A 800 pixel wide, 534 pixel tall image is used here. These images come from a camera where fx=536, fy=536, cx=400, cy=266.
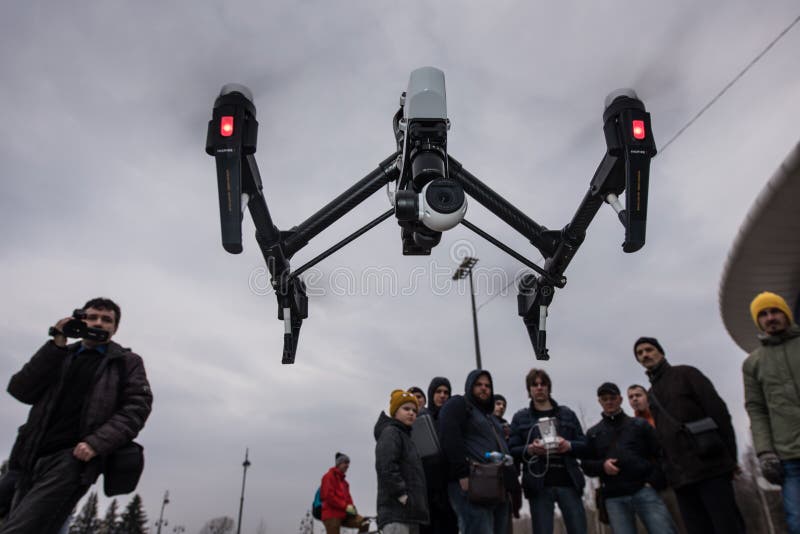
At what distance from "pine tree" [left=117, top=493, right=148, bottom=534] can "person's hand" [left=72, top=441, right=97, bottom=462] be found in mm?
60012

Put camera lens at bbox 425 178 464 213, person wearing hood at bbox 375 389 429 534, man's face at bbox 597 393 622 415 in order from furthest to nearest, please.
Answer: man's face at bbox 597 393 622 415 → person wearing hood at bbox 375 389 429 534 → camera lens at bbox 425 178 464 213

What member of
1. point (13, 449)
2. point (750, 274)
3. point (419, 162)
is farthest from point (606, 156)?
point (750, 274)

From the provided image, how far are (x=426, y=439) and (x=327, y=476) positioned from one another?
9.08ft

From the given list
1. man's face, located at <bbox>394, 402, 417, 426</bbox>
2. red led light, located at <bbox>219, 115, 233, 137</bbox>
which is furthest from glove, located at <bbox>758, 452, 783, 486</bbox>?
red led light, located at <bbox>219, 115, 233, 137</bbox>

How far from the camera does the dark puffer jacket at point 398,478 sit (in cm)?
419

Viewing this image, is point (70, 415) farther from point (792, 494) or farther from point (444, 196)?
point (792, 494)

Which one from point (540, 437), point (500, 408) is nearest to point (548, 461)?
point (540, 437)

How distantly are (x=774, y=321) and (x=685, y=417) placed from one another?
92 centimetres

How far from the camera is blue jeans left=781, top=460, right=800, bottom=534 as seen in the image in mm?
3150

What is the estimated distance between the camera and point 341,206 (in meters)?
3.31

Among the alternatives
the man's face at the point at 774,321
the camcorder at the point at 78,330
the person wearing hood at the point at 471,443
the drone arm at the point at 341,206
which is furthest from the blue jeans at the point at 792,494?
the camcorder at the point at 78,330

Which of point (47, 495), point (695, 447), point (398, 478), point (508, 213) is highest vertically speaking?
point (508, 213)

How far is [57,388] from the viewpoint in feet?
9.72

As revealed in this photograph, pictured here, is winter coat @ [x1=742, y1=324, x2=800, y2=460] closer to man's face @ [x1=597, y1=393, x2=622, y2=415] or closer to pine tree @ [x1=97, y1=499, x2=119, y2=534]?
man's face @ [x1=597, y1=393, x2=622, y2=415]
